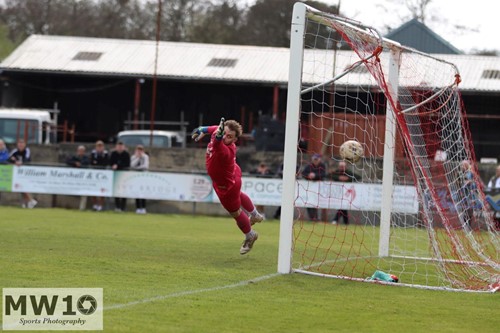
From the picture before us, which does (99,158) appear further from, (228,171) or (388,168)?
(228,171)

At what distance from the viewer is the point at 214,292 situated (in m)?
9.77

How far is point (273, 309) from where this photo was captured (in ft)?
29.2

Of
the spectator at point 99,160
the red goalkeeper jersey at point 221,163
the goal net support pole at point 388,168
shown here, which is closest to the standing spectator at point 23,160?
the spectator at point 99,160

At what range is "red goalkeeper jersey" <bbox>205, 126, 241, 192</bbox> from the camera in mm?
12922

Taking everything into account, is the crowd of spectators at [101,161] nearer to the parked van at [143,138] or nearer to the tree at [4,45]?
the parked van at [143,138]

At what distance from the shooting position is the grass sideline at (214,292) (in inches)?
324

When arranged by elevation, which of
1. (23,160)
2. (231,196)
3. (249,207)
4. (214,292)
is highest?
(23,160)

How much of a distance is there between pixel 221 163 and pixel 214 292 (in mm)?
3551

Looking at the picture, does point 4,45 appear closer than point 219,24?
Yes

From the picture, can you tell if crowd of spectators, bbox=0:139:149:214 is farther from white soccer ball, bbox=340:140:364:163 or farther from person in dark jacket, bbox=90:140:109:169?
white soccer ball, bbox=340:140:364:163

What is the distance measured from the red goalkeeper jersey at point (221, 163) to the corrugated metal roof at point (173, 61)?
85.0 feet

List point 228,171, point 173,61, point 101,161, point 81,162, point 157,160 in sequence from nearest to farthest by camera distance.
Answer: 1. point 228,171
2. point 101,161
3. point 81,162
4. point 157,160
5. point 173,61

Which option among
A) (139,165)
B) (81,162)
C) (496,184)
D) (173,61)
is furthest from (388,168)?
(173,61)

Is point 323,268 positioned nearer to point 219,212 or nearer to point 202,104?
point 219,212
